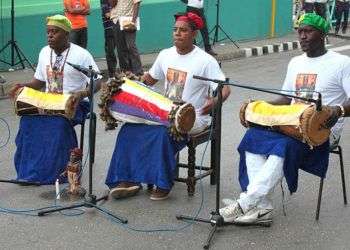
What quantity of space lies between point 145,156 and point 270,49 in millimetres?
9900

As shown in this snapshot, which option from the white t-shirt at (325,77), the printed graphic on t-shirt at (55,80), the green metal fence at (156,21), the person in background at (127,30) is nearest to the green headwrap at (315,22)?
the white t-shirt at (325,77)

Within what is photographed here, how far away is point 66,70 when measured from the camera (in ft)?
18.3

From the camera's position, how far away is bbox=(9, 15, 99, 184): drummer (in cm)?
543

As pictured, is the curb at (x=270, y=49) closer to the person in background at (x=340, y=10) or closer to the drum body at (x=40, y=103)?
the person in background at (x=340, y=10)

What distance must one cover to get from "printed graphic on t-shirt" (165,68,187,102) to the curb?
8705 mm

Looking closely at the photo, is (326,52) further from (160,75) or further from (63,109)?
(63,109)

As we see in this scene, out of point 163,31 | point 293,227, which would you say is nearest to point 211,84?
point 293,227

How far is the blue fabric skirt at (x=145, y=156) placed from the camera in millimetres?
4928

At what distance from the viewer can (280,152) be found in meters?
4.45

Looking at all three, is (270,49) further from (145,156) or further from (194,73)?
(145,156)

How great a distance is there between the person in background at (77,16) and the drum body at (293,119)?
5.83m

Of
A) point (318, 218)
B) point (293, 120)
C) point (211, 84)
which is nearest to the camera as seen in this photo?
point (293, 120)

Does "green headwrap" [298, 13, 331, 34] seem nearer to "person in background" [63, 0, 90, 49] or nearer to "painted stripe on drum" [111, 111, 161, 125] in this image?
"painted stripe on drum" [111, 111, 161, 125]

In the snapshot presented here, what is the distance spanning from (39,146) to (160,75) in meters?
1.11
